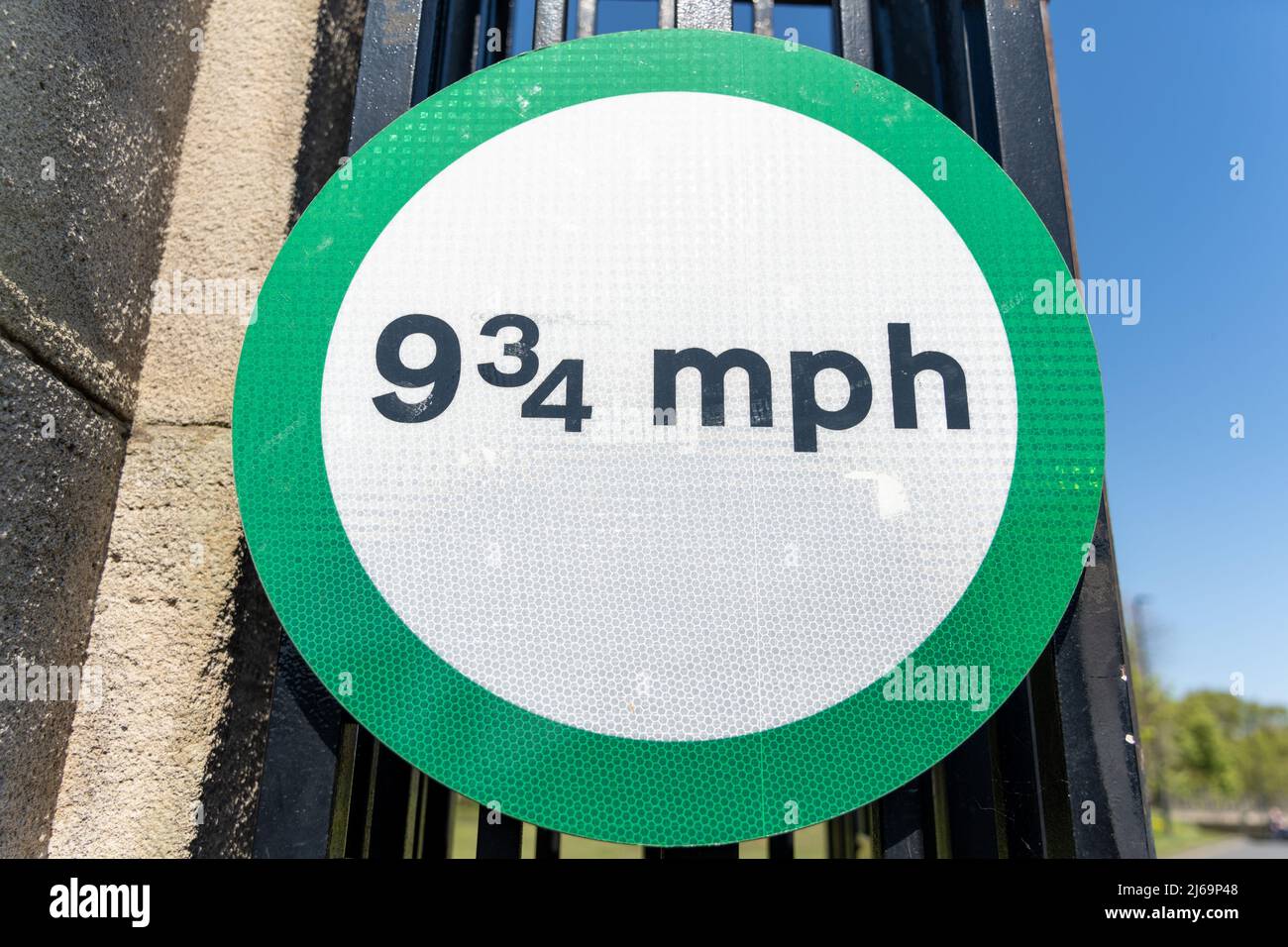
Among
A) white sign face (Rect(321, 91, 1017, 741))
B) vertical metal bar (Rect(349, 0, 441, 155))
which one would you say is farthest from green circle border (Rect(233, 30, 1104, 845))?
vertical metal bar (Rect(349, 0, 441, 155))

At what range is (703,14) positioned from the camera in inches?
51.1

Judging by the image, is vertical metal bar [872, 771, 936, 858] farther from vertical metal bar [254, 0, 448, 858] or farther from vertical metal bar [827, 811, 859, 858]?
vertical metal bar [827, 811, 859, 858]

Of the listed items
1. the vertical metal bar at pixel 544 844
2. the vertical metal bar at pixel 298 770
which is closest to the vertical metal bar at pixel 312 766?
the vertical metal bar at pixel 298 770

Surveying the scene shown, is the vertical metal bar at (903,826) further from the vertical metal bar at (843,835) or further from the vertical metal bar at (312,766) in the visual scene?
the vertical metal bar at (843,835)

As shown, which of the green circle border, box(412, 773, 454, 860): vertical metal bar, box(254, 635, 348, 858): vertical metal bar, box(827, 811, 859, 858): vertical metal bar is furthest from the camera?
box(827, 811, 859, 858): vertical metal bar

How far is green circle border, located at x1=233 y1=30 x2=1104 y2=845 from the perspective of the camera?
2.95 ft

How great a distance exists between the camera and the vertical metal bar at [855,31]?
1.27m

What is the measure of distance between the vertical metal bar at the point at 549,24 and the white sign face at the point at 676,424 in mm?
325

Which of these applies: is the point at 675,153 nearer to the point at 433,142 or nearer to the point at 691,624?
the point at 433,142

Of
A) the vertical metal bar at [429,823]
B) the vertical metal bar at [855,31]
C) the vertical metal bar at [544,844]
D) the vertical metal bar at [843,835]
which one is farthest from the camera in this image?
the vertical metal bar at [843,835]

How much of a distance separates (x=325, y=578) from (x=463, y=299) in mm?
395
